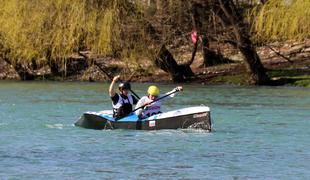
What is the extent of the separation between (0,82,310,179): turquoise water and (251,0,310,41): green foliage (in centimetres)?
597

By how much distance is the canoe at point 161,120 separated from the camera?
74.8 feet

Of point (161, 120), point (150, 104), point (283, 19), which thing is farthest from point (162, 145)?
point (283, 19)

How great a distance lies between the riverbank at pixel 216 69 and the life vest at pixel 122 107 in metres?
18.3

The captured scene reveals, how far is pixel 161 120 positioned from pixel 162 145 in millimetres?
2107

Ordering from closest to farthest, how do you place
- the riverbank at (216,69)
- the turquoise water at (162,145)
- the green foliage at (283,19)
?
the turquoise water at (162,145) < the green foliage at (283,19) < the riverbank at (216,69)

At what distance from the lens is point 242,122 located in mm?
26422

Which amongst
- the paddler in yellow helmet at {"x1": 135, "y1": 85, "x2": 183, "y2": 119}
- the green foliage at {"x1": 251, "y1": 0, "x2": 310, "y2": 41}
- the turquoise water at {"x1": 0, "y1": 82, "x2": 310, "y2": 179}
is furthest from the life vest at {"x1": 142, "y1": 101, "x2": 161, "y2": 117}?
the green foliage at {"x1": 251, "y1": 0, "x2": 310, "y2": 41}

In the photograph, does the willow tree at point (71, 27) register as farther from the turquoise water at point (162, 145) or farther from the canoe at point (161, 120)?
the canoe at point (161, 120)

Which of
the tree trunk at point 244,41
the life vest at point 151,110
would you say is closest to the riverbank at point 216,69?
the tree trunk at point 244,41

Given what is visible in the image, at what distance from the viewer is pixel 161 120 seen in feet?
76.0

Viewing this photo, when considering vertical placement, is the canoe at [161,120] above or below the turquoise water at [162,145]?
above

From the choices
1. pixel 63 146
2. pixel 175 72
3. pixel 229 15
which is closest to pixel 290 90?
pixel 229 15

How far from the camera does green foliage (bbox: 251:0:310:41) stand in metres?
39.1

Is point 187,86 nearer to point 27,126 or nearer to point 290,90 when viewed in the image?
point 290,90
